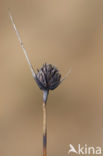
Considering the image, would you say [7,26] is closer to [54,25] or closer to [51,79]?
[54,25]

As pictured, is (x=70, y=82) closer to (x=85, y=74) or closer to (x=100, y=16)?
(x=85, y=74)

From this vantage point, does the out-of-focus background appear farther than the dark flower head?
Yes

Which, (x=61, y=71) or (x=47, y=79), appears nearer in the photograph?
(x=47, y=79)

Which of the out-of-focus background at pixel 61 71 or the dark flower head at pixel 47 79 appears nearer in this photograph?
the dark flower head at pixel 47 79

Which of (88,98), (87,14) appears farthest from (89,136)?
(87,14)

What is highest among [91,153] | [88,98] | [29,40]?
[29,40]

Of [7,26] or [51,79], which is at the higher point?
[7,26]

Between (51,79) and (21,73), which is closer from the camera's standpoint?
(51,79)

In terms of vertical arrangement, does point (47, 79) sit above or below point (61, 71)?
below
